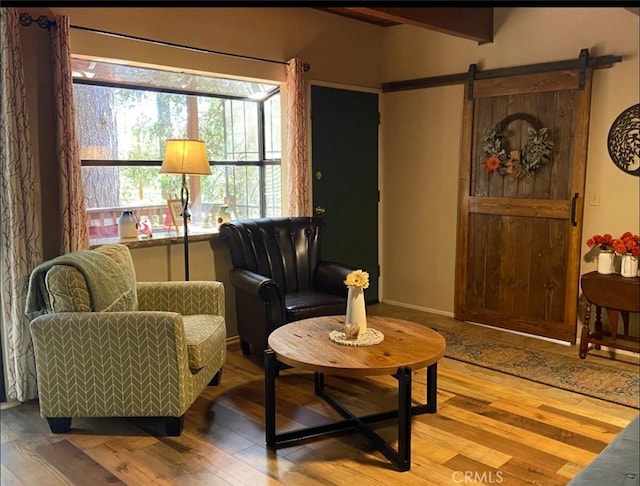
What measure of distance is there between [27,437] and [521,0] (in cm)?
287

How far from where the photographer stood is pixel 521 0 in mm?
798

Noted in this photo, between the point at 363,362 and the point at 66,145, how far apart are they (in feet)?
6.69

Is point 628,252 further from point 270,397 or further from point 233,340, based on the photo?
point 233,340

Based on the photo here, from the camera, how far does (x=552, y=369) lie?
360cm

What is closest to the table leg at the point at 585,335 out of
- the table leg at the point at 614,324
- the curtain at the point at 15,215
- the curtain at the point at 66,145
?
the table leg at the point at 614,324

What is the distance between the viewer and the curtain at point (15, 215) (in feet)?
9.50

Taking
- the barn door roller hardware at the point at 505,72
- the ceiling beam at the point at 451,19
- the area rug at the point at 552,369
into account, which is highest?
the ceiling beam at the point at 451,19

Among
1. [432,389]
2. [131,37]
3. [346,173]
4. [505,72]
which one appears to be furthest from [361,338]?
[505,72]

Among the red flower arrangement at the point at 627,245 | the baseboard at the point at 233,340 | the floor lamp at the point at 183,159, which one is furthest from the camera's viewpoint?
the baseboard at the point at 233,340

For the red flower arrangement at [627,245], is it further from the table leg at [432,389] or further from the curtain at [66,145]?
the curtain at [66,145]

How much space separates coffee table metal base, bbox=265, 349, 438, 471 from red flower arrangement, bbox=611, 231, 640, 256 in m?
1.63

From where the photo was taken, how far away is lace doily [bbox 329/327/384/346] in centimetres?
263

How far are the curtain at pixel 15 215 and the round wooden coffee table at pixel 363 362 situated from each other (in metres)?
1.41
